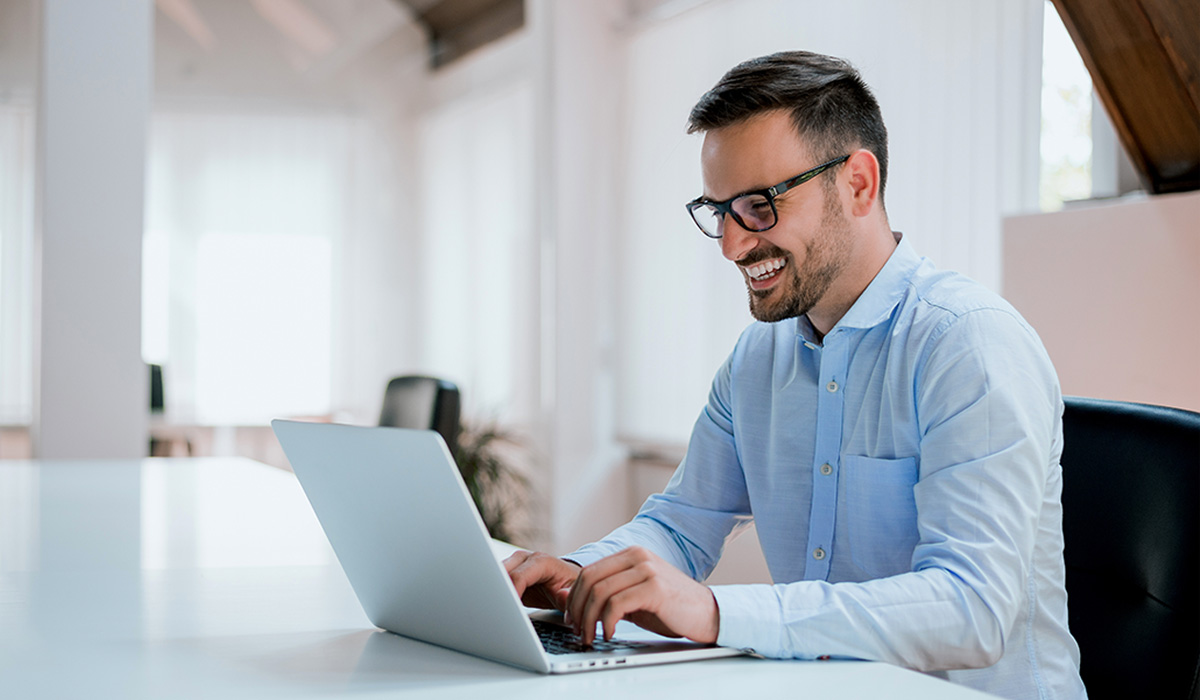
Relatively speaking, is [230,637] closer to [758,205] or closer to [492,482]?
[758,205]

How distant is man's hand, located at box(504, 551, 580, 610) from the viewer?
1.16 m

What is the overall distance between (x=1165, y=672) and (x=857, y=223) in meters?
0.64

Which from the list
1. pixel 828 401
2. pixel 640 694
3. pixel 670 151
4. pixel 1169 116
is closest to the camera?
pixel 640 694

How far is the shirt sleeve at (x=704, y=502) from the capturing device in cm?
154

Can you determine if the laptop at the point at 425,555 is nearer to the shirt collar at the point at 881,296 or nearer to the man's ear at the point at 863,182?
the shirt collar at the point at 881,296

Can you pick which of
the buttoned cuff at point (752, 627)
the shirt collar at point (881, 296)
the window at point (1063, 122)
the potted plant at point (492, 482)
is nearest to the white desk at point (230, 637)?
the buttoned cuff at point (752, 627)

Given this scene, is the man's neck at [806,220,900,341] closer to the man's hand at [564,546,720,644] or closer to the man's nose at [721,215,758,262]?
the man's nose at [721,215,758,262]

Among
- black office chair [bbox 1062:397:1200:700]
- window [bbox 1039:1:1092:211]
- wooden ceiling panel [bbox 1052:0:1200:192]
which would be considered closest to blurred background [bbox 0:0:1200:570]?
window [bbox 1039:1:1092:211]

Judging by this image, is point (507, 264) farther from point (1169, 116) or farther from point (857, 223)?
point (857, 223)

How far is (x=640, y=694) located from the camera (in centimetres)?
85

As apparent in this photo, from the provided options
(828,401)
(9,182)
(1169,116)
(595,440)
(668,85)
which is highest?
(668,85)

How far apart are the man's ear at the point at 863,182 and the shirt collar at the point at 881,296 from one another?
8cm

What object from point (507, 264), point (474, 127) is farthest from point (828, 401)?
point (474, 127)

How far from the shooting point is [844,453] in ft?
4.50
